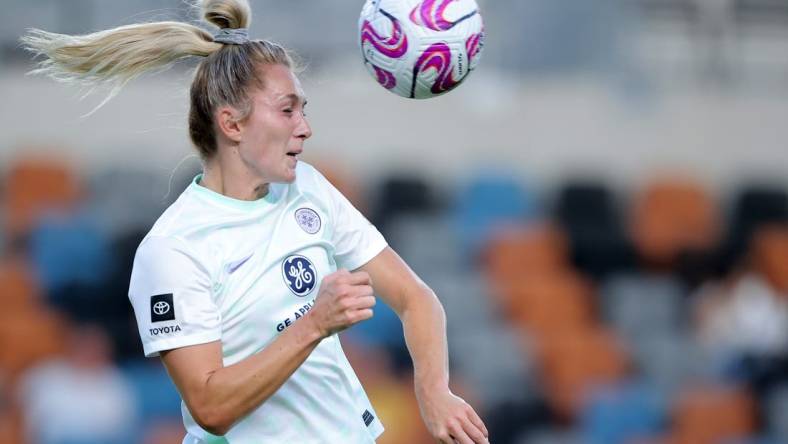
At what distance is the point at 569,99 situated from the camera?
10672 millimetres

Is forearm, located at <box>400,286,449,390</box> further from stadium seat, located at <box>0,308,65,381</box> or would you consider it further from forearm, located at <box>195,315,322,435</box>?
stadium seat, located at <box>0,308,65,381</box>

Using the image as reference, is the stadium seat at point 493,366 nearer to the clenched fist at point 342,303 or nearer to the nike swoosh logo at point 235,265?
the nike swoosh logo at point 235,265

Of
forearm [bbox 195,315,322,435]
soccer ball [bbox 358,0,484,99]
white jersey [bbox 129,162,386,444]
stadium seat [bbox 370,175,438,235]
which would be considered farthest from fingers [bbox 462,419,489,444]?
stadium seat [bbox 370,175,438,235]

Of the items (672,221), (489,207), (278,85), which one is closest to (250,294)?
(278,85)

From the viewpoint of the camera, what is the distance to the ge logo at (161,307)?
3080mm

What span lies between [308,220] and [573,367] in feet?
19.8

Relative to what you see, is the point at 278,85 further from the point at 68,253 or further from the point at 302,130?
the point at 68,253

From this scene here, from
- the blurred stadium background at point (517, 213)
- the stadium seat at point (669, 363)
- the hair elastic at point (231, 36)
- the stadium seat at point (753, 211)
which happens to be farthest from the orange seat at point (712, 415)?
the hair elastic at point (231, 36)

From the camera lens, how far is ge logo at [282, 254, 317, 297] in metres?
3.22

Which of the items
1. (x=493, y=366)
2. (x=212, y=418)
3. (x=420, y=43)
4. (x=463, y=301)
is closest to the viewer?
(x=212, y=418)

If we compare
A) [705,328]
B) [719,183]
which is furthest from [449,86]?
[719,183]

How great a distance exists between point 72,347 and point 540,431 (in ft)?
9.93

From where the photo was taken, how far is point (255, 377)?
9.68ft

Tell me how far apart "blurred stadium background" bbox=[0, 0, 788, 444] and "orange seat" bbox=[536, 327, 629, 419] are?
0.02m
